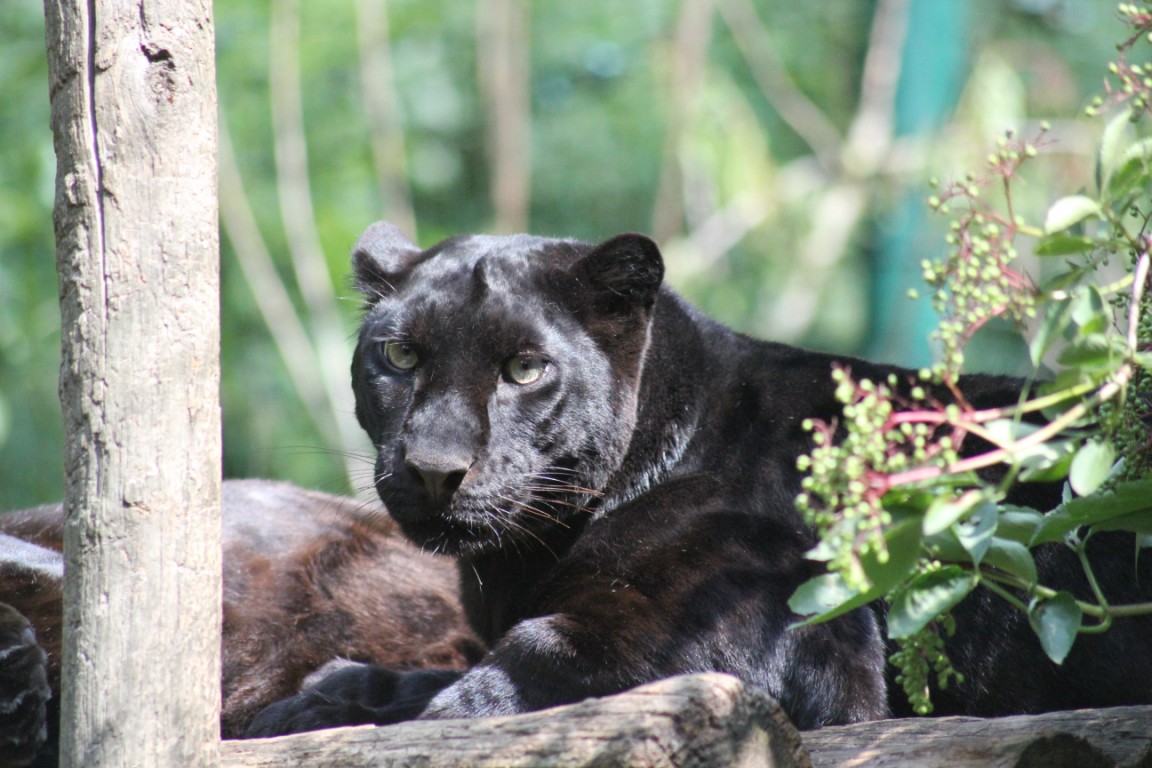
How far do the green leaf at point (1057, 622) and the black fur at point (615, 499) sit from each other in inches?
27.9

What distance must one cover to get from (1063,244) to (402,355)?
5.30 feet

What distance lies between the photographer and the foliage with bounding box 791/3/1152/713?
1.58 metres

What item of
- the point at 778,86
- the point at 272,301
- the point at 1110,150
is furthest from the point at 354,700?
the point at 778,86

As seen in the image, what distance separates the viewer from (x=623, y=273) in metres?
3.01

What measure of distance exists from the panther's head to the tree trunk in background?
16.4ft

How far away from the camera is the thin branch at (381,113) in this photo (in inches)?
319

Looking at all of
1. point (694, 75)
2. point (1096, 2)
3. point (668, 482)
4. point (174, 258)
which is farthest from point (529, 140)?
point (174, 258)

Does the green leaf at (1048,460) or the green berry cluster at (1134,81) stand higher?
the green berry cluster at (1134,81)

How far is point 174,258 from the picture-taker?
6.08 ft

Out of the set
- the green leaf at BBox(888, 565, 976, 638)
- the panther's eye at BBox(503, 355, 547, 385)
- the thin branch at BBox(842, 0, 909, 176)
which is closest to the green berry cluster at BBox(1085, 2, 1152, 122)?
the green leaf at BBox(888, 565, 976, 638)

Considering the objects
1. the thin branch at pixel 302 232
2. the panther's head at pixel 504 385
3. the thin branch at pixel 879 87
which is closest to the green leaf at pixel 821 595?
the panther's head at pixel 504 385

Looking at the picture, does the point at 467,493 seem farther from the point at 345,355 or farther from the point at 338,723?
the point at 345,355

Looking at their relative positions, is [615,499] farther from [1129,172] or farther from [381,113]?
[381,113]

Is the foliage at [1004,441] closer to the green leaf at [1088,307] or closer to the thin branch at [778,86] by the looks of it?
the green leaf at [1088,307]
